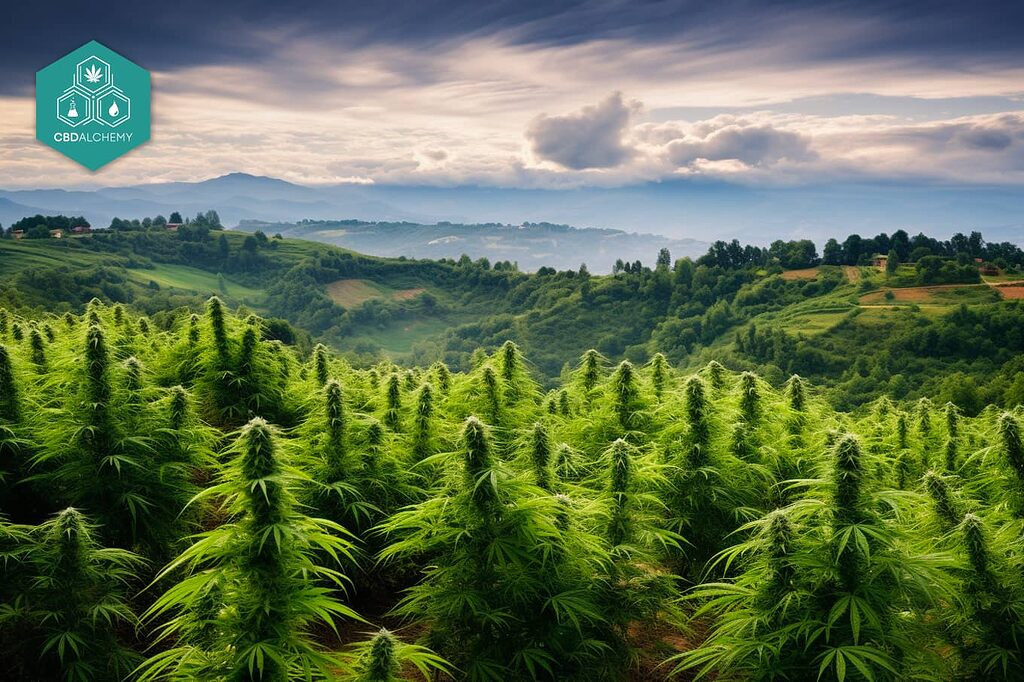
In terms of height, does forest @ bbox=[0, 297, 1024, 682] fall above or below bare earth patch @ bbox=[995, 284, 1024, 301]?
below

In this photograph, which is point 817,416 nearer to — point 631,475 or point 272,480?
point 631,475

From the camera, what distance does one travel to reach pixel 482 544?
295 inches

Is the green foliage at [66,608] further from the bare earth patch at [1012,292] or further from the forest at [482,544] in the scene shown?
the bare earth patch at [1012,292]

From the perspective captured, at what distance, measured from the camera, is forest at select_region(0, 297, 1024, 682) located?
21.2 feet

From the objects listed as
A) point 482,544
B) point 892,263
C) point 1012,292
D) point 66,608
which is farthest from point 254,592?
point 892,263

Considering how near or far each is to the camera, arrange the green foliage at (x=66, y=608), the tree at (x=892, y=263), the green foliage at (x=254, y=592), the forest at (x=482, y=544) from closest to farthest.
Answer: the green foliage at (x=254, y=592), the forest at (x=482, y=544), the green foliage at (x=66, y=608), the tree at (x=892, y=263)

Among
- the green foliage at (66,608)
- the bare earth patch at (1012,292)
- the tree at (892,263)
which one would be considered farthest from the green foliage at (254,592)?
the tree at (892,263)

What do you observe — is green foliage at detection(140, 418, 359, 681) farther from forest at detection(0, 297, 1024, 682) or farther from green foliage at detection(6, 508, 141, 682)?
green foliage at detection(6, 508, 141, 682)

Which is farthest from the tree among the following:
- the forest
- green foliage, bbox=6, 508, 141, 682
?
green foliage, bbox=6, 508, 141, 682

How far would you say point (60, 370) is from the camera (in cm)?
1134

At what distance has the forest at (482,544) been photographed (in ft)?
21.2

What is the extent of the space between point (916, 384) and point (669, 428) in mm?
138174

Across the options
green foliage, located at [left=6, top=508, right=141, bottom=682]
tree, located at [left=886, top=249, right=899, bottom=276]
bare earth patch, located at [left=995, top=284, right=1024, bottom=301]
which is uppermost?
tree, located at [left=886, top=249, right=899, bottom=276]

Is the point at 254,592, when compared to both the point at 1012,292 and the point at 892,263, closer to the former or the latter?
the point at 1012,292
